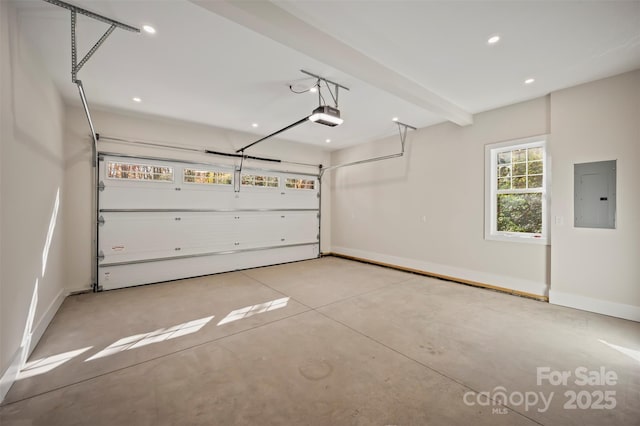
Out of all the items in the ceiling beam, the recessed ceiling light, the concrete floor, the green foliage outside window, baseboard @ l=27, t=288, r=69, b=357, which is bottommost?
the concrete floor

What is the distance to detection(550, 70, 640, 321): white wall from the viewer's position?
3.08m

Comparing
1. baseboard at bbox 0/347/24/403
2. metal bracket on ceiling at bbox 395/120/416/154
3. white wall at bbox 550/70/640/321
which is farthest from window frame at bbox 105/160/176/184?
white wall at bbox 550/70/640/321

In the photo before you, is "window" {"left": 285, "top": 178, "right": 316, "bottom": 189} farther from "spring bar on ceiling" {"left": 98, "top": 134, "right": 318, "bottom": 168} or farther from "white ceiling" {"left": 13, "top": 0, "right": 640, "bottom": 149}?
"white ceiling" {"left": 13, "top": 0, "right": 640, "bottom": 149}

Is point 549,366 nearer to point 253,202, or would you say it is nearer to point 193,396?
point 193,396

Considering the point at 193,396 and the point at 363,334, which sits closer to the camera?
the point at 193,396

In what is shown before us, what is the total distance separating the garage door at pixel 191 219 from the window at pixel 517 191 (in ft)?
13.4

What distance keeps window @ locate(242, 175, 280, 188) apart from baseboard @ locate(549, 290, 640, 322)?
5369mm

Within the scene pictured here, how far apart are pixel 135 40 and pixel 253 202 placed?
11.9 ft

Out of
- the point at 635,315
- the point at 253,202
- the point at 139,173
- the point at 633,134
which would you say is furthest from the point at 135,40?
the point at 635,315

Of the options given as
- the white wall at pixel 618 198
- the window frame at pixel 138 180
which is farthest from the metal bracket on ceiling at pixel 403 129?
the window frame at pixel 138 180

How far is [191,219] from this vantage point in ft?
16.6

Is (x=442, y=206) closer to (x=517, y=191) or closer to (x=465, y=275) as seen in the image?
(x=517, y=191)

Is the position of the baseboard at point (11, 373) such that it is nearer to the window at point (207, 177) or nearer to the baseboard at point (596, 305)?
the window at point (207, 177)

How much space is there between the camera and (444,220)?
497 centimetres
